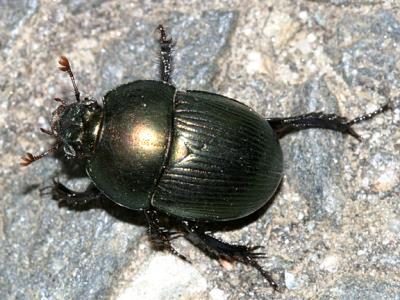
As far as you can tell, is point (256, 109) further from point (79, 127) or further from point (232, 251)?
point (79, 127)

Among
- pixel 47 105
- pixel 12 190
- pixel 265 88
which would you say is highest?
pixel 265 88

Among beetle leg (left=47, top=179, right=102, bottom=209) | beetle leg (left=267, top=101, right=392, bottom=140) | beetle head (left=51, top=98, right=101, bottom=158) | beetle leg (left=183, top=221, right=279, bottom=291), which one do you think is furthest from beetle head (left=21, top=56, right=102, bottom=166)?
beetle leg (left=267, top=101, right=392, bottom=140)

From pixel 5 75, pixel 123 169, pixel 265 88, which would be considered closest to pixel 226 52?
pixel 265 88

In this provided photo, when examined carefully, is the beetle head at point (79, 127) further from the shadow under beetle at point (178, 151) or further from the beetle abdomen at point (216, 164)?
the beetle abdomen at point (216, 164)

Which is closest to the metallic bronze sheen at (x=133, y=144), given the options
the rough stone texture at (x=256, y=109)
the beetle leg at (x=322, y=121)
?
the rough stone texture at (x=256, y=109)

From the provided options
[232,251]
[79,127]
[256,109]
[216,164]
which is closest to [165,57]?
[256,109]

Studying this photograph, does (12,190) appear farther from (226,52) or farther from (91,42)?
(226,52)

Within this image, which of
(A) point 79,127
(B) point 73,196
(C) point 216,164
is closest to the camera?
(C) point 216,164
